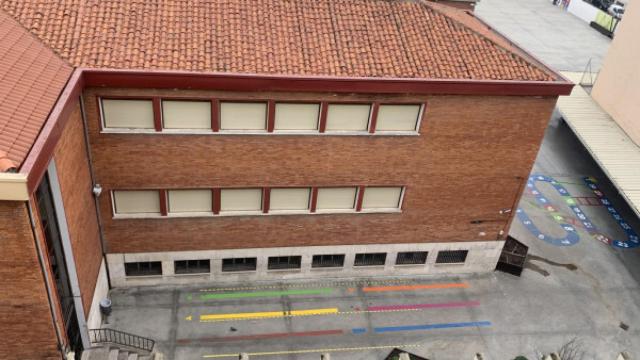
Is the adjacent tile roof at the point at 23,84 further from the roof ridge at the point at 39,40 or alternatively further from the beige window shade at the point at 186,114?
the beige window shade at the point at 186,114

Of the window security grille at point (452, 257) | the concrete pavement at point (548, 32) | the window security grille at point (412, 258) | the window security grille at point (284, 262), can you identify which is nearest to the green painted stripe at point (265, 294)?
the window security grille at point (284, 262)

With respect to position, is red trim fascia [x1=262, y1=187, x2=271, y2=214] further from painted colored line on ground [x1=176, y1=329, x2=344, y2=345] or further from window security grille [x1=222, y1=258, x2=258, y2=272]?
painted colored line on ground [x1=176, y1=329, x2=344, y2=345]

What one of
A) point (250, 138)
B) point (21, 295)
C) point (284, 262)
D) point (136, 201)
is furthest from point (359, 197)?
point (21, 295)

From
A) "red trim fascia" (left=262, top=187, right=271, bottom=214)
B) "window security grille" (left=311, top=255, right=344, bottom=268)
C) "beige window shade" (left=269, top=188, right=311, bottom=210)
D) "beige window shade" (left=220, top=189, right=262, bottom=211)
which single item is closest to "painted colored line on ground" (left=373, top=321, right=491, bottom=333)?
"window security grille" (left=311, top=255, right=344, bottom=268)

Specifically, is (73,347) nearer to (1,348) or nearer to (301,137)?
(1,348)

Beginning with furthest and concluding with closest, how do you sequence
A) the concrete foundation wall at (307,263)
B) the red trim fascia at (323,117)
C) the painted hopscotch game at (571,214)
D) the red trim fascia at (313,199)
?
the painted hopscotch game at (571,214) < the concrete foundation wall at (307,263) < the red trim fascia at (313,199) < the red trim fascia at (323,117)
